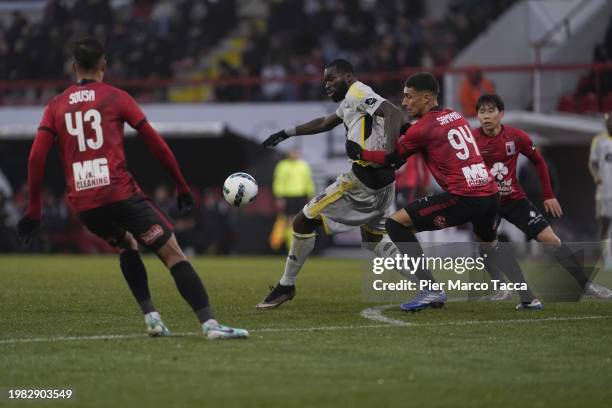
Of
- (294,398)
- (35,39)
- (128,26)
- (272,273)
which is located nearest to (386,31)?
(128,26)

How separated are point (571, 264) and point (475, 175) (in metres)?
1.94

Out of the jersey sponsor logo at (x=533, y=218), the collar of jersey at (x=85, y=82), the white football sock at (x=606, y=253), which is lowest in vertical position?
the white football sock at (x=606, y=253)

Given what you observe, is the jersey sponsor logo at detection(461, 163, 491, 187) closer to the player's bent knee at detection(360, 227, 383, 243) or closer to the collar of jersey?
the player's bent knee at detection(360, 227, 383, 243)

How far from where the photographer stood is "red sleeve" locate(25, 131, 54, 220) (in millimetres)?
7258

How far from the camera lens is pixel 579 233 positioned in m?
22.2

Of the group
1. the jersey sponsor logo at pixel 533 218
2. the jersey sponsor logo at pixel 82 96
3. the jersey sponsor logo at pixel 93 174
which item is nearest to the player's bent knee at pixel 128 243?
the jersey sponsor logo at pixel 93 174

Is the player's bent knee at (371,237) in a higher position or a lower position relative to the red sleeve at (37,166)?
lower

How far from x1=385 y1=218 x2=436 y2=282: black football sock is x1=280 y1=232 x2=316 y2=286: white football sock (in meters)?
0.94

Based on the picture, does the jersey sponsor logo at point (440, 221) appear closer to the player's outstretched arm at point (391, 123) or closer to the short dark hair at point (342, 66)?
the player's outstretched arm at point (391, 123)

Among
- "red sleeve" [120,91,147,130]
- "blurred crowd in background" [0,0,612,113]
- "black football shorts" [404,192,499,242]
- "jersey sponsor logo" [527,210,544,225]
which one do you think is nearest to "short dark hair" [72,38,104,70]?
"red sleeve" [120,91,147,130]

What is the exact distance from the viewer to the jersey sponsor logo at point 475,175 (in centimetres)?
899

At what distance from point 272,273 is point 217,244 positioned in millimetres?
7989

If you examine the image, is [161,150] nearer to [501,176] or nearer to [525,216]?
[501,176]

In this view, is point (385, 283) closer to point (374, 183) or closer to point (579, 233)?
point (374, 183)
